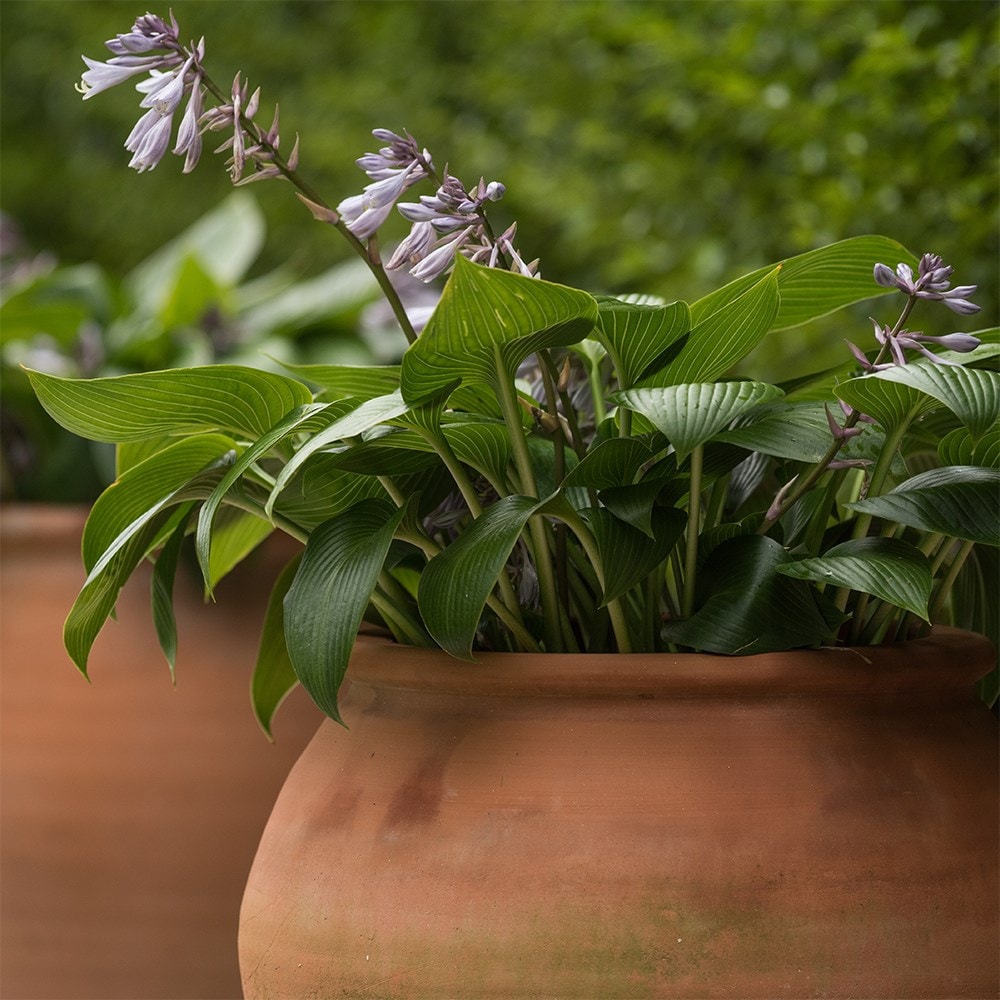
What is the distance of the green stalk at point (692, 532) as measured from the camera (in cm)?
62

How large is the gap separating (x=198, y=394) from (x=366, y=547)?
0.12 m

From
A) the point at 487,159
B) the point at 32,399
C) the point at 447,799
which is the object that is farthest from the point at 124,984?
the point at 487,159

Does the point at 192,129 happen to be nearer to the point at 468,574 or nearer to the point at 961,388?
the point at 468,574

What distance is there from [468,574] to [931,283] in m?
0.26

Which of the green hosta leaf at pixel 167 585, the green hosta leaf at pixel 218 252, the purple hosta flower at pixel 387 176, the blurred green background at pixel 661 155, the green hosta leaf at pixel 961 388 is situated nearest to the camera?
the green hosta leaf at pixel 961 388

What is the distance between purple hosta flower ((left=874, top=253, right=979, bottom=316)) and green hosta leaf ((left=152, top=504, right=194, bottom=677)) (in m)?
0.41

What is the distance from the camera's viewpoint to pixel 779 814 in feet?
1.89

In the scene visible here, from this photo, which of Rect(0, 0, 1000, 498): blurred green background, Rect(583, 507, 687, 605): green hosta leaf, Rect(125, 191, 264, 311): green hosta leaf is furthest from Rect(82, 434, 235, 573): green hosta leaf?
Rect(125, 191, 264, 311): green hosta leaf

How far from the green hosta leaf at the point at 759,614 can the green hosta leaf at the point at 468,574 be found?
0.11m

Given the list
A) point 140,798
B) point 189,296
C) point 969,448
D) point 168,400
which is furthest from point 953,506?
point 189,296

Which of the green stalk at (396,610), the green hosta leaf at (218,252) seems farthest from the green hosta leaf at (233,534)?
the green hosta leaf at (218,252)

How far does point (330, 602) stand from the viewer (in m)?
0.60

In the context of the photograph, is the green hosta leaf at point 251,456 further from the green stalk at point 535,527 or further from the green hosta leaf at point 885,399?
the green hosta leaf at point 885,399

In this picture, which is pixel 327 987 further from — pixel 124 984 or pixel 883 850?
pixel 124 984
